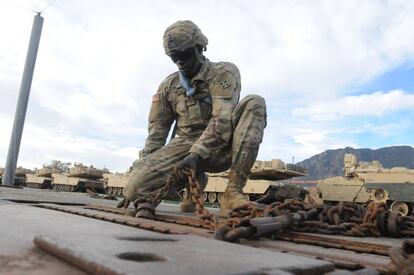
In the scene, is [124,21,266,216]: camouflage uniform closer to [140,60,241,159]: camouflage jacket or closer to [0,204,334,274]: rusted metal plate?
[140,60,241,159]: camouflage jacket

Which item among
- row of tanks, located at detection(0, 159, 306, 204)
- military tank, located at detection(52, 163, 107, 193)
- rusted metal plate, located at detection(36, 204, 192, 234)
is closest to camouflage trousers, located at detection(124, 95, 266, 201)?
rusted metal plate, located at detection(36, 204, 192, 234)

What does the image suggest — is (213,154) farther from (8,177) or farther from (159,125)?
(8,177)

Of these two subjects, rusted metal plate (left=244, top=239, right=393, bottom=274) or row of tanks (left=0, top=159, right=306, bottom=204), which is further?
row of tanks (left=0, top=159, right=306, bottom=204)

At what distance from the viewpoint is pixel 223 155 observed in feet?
11.3

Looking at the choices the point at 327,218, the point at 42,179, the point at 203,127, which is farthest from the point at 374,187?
the point at 42,179

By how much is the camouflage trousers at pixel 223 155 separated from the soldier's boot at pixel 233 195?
0.17 feet

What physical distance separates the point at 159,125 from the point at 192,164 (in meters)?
1.21

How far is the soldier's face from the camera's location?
3.25 metres

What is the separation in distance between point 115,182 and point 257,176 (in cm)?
732

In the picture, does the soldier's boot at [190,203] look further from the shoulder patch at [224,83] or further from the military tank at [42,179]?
the military tank at [42,179]

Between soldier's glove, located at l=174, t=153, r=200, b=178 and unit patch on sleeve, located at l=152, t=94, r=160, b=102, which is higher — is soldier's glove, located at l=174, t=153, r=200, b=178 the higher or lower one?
the lower one

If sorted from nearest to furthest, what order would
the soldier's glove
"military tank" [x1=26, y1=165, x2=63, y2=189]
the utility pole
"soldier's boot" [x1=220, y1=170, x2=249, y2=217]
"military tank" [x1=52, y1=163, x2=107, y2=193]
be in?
the soldier's glove
"soldier's boot" [x1=220, y1=170, x2=249, y2=217]
the utility pole
"military tank" [x1=52, y1=163, x2=107, y2=193]
"military tank" [x1=26, y1=165, x2=63, y2=189]

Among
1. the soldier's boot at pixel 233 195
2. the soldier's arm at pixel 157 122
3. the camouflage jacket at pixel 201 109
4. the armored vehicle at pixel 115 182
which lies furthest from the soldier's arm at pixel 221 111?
the armored vehicle at pixel 115 182

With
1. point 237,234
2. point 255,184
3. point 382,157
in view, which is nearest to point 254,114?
point 237,234
